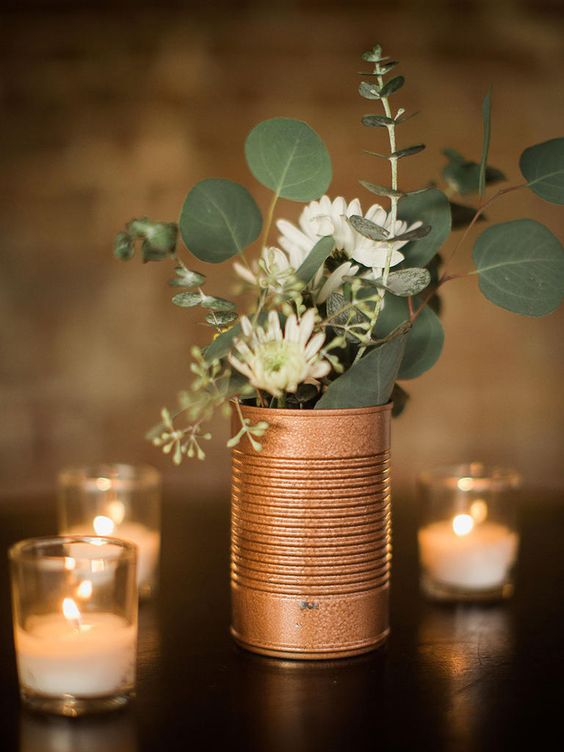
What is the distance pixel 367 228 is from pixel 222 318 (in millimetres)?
149

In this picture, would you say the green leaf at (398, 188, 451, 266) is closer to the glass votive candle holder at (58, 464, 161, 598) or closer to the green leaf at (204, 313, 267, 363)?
the green leaf at (204, 313, 267, 363)

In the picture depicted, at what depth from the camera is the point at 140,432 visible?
2293 mm

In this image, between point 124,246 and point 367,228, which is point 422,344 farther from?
point 124,246

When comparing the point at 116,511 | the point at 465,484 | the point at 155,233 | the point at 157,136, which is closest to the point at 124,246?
the point at 155,233

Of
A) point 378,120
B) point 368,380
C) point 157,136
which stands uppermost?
point 157,136

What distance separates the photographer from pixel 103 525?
106 cm

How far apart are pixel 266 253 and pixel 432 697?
1.22 ft

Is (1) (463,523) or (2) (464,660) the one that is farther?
(1) (463,523)

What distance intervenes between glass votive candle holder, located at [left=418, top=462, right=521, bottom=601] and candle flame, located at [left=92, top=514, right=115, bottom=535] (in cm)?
32

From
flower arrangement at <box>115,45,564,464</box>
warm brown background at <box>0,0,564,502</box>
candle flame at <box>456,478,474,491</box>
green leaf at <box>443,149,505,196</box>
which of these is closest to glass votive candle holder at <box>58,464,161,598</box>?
flower arrangement at <box>115,45,564,464</box>

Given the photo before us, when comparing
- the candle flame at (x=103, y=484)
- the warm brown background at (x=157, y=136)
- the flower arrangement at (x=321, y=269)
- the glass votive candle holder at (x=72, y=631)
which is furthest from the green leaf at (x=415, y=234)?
the warm brown background at (x=157, y=136)

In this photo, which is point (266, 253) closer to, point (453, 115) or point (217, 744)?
point (217, 744)

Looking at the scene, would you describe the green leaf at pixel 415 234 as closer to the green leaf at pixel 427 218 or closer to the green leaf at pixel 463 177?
the green leaf at pixel 427 218

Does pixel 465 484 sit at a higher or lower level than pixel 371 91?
lower
